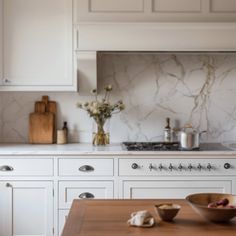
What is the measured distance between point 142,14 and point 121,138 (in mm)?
1115

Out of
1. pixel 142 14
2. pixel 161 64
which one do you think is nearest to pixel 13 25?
pixel 142 14

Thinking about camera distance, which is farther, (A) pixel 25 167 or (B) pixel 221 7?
(B) pixel 221 7

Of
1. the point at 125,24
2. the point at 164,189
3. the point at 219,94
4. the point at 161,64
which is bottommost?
the point at 164,189

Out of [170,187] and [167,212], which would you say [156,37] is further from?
[167,212]

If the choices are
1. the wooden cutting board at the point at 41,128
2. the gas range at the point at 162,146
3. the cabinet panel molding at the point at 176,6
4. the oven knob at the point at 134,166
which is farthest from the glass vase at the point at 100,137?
the cabinet panel molding at the point at 176,6

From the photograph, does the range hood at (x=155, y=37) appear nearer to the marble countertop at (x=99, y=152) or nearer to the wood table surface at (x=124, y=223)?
the marble countertop at (x=99, y=152)

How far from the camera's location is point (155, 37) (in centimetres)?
357

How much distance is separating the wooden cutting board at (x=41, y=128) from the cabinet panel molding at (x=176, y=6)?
1.30 metres

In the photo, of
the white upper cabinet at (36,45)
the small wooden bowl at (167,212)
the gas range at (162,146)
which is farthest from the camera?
the white upper cabinet at (36,45)

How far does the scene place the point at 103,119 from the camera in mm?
3807

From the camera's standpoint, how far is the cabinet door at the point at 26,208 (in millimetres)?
3408

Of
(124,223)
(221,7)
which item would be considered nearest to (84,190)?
(124,223)

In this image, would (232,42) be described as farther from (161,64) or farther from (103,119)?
(103,119)

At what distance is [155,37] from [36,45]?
3.17 ft
